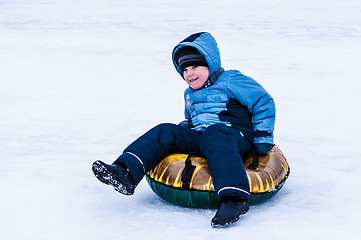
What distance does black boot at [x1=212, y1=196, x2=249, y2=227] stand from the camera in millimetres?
2621

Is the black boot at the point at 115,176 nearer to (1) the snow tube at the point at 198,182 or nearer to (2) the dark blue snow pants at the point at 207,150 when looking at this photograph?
(2) the dark blue snow pants at the point at 207,150

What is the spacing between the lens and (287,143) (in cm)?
424

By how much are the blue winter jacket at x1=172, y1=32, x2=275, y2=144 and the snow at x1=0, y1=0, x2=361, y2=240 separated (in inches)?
15.9

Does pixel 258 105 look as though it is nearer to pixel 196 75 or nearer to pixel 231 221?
pixel 196 75

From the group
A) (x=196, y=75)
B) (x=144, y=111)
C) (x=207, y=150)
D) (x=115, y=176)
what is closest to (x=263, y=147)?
(x=207, y=150)

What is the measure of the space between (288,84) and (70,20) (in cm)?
646

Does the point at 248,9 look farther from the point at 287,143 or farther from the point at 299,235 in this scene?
the point at 299,235

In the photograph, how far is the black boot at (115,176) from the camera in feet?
9.22

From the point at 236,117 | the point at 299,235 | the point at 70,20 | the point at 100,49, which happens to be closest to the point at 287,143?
the point at 236,117

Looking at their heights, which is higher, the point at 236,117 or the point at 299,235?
the point at 236,117

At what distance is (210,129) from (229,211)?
48 cm

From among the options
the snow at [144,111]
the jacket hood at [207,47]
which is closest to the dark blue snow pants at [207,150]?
the snow at [144,111]

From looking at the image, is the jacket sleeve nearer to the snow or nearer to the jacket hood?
the jacket hood

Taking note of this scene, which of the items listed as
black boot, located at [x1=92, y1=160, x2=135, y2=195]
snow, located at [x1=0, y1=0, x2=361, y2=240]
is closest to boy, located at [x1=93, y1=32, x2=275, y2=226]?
black boot, located at [x1=92, y1=160, x2=135, y2=195]
